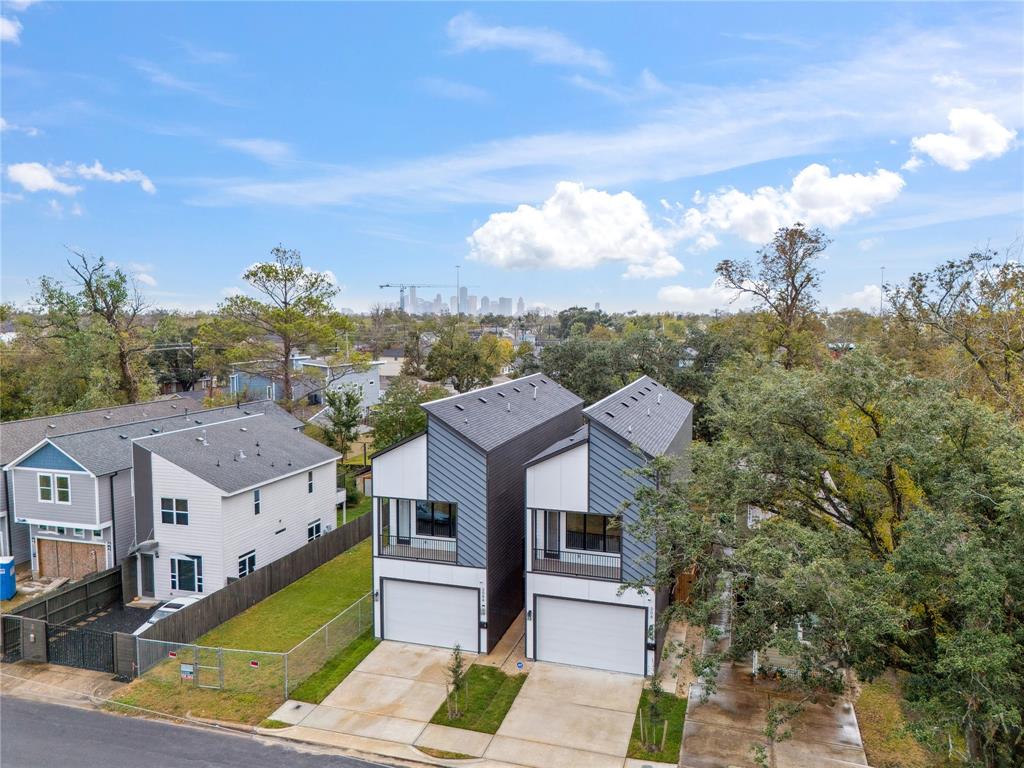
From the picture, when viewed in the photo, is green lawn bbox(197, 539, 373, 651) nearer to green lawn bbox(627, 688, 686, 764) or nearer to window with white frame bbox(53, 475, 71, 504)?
window with white frame bbox(53, 475, 71, 504)

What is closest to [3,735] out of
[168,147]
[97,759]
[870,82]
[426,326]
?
[97,759]

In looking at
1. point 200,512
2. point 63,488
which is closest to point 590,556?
point 200,512

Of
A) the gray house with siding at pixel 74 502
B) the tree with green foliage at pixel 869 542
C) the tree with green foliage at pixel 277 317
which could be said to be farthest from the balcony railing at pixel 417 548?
the tree with green foliage at pixel 277 317

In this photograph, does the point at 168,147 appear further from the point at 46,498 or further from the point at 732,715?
the point at 732,715

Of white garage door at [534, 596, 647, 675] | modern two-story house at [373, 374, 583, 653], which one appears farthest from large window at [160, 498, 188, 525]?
white garage door at [534, 596, 647, 675]

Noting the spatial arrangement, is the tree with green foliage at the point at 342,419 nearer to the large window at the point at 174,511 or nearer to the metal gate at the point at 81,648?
the large window at the point at 174,511

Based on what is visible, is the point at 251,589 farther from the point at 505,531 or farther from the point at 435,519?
the point at 505,531
